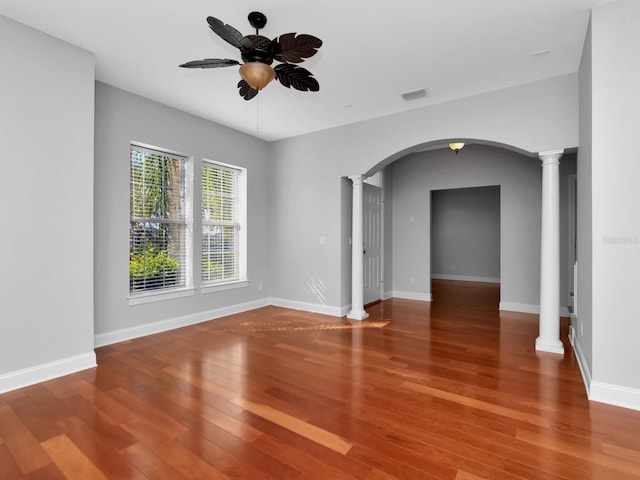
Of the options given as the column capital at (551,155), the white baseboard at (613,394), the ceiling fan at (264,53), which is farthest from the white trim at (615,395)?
the ceiling fan at (264,53)

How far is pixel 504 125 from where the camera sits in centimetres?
388

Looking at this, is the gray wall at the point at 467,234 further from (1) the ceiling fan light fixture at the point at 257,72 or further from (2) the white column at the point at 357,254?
(1) the ceiling fan light fixture at the point at 257,72

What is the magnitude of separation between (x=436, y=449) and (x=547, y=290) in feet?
8.50

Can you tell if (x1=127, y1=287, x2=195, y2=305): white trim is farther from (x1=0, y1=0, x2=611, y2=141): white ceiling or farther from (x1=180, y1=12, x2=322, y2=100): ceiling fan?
(x1=180, y1=12, x2=322, y2=100): ceiling fan

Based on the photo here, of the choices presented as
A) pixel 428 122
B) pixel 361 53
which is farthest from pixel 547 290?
pixel 361 53

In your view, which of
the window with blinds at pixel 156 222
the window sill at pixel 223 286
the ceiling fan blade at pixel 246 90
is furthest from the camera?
the window sill at pixel 223 286

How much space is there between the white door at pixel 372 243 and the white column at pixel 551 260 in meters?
2.79

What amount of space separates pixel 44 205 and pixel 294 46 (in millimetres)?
2581

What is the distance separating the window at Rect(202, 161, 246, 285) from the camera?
16.6ft

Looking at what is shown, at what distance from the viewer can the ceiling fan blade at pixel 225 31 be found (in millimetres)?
2082

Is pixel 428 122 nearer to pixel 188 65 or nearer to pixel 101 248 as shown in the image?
pixel 188 65

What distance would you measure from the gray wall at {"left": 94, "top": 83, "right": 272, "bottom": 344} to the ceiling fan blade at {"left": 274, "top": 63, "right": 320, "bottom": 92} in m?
2.42

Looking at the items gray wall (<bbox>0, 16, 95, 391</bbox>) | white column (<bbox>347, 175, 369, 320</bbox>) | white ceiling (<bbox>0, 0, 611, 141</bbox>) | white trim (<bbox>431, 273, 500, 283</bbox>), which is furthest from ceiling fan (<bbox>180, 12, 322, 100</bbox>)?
white trim (<bbox>431, 273, 500, 283</bbox>)

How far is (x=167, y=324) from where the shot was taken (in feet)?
14.5
